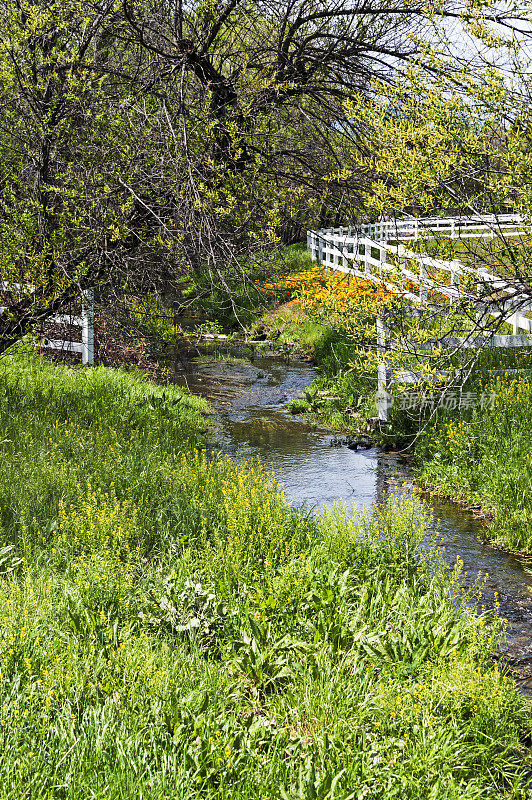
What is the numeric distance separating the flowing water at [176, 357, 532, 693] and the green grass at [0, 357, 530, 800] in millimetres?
555

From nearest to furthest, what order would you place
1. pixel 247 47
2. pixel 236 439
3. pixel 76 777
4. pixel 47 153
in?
1. pixel 76 777
2. pixel 47 153
3. pixel 247 47
4. pixel 236 439

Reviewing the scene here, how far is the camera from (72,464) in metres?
6.46

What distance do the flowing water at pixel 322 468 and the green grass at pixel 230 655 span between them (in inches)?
21.9

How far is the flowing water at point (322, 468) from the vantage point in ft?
18.1

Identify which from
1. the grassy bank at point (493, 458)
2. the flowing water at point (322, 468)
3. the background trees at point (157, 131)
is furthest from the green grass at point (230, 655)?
the background trees at point (157, 131)

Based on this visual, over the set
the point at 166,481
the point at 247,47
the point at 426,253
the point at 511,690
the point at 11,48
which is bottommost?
the point at 511,690

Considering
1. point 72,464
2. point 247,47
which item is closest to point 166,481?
point 72,464

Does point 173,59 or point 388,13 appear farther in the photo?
point 388,13

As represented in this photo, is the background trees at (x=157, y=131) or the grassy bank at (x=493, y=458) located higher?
the background trees at (x=157, y=131)

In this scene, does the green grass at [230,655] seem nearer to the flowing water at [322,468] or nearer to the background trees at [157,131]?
the flowing water at [322,468]

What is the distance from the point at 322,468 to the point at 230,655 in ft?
15.4

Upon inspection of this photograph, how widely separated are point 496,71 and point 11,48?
411cm

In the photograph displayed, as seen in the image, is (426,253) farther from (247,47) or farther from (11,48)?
(11,48)

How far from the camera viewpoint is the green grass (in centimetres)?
306
